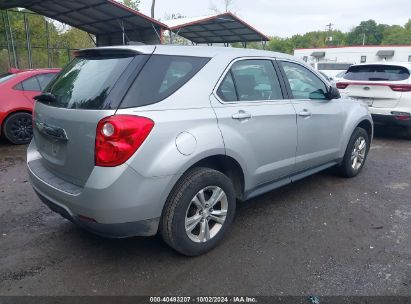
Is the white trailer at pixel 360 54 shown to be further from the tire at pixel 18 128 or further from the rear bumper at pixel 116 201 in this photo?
the rear bumper at pixel 116 201

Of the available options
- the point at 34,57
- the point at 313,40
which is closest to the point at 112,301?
the point at 34,57

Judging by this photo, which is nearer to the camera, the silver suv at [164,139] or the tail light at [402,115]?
the silver suv at [164,139]

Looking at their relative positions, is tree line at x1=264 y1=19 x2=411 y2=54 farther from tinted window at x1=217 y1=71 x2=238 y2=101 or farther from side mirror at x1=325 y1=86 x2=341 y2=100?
tinted window at x1=217 y1=71 x2=238 y2=101

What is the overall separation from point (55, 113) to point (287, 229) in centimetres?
241

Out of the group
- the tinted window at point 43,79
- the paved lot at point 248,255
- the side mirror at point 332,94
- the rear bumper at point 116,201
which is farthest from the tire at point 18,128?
the side mirror at point 332,94

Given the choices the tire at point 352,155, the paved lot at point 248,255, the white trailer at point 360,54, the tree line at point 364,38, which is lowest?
the paved lot at point 248,255

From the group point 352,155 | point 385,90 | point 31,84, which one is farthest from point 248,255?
point 31,84

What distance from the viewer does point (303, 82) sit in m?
4.13

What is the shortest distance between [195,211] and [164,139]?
74cm

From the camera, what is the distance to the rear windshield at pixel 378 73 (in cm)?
727

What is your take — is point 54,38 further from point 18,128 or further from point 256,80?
point 256,80

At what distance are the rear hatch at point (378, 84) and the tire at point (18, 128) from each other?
662 centimetres

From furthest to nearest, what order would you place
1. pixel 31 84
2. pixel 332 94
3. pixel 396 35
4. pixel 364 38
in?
pixel 364 38 < pixel 396 35 < pixel 31 84 < pixel 332 94

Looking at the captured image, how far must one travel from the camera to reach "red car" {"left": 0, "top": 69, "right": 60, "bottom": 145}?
22.1 feet
